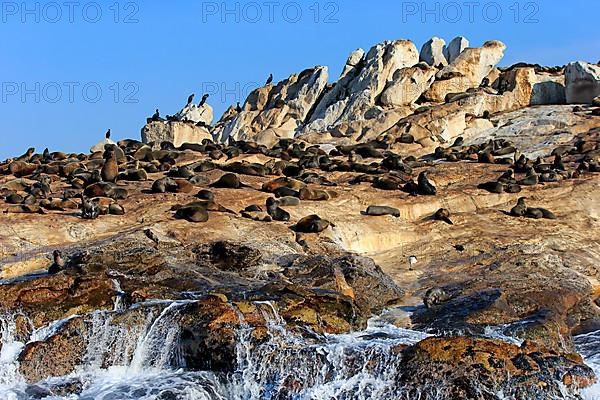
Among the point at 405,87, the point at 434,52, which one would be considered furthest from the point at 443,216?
the point at 434,52

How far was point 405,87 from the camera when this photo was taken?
34.4 m

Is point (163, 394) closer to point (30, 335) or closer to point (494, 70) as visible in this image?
point (30, 335)

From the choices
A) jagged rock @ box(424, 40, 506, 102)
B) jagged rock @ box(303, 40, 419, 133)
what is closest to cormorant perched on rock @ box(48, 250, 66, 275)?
jagged rock @ box(303, 40, 419, 133)

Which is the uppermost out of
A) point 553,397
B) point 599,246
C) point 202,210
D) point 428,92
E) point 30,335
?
point 428,92

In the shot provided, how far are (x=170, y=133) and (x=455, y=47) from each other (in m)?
15.7

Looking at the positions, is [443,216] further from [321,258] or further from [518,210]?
[321,258]

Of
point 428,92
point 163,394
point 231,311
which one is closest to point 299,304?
point 231,311

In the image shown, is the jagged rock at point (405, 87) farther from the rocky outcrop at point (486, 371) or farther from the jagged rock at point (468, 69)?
the rocky outcrop at point (486, 371)

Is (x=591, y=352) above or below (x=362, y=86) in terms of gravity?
below

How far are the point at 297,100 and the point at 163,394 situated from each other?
30.6 metres

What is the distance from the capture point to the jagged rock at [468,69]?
117 ft

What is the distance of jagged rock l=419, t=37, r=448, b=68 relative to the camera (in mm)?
41344

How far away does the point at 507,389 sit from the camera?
930cm

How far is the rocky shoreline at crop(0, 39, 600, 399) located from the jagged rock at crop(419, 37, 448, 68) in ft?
34.9
